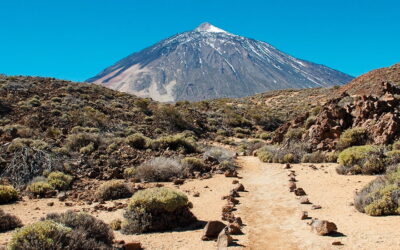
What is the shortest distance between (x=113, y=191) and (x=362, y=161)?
7998 millimetres

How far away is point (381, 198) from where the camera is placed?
22.7 feet

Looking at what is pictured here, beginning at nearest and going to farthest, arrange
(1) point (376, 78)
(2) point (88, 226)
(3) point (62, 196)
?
(2) point (88, 226), (3) point (62, 196), (1) point (376, 78)

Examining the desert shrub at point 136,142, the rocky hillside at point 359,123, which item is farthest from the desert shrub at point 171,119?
the rocky hillside at point 359,123

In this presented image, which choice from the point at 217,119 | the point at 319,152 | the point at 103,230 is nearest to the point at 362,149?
the point at 319,152

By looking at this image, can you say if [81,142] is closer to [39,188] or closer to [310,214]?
[39,188]

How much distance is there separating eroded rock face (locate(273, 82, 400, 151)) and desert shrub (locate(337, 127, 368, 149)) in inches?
10.8

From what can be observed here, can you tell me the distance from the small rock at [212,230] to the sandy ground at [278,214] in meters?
0.16

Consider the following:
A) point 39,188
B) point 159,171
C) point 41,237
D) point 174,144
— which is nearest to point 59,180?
point 39,188

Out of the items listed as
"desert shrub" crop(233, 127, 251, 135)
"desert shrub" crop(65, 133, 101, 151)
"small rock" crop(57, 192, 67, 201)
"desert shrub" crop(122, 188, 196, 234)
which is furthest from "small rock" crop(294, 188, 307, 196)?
"desert shrub" crop(233, 127, 251, 135)

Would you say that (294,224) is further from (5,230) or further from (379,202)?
(5,230)

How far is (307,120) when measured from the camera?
18.8 m

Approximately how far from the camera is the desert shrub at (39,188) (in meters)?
10.2

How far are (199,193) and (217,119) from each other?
23.8 m

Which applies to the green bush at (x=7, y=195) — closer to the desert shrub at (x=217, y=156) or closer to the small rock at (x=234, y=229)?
the small rock at (x=234, y=229)
